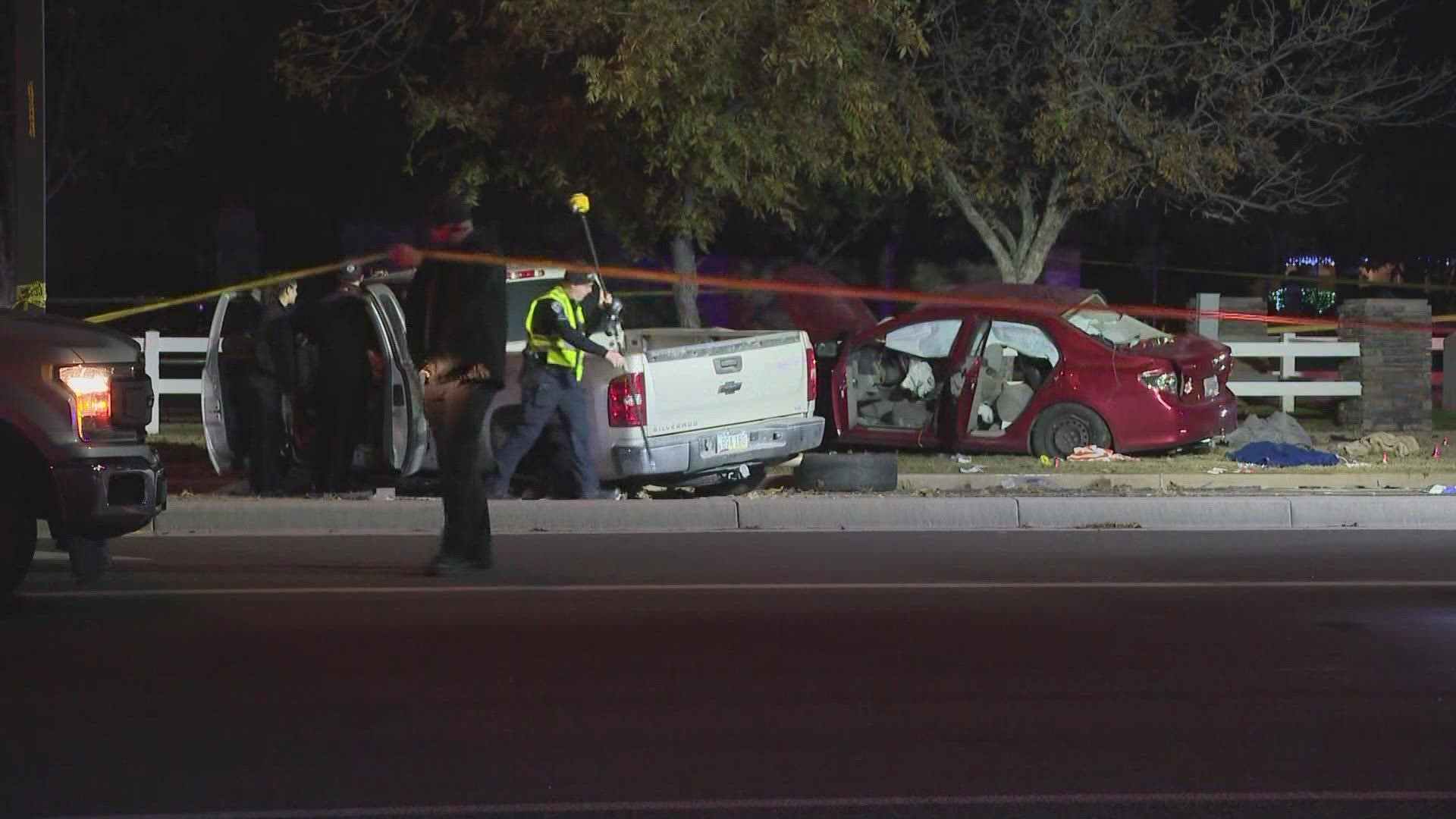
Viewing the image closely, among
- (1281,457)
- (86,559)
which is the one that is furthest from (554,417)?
(1281,457)

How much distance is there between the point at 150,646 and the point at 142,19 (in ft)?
78.9

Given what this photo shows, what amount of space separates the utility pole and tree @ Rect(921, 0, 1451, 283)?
11834 mm

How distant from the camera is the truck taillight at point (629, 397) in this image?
41.1 ft

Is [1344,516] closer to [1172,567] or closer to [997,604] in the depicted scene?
[1172,567]

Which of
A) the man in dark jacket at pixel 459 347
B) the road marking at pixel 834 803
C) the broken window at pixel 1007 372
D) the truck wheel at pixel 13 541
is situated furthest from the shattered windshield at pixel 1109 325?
the road marking at pixel 834 803

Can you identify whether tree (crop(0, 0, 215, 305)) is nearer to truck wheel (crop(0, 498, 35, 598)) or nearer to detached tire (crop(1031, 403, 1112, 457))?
detached tire (crop(1031, 403, 1112, 457))

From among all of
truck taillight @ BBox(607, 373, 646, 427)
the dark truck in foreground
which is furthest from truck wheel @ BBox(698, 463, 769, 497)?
the dark truck in foreground

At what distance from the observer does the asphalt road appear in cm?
577

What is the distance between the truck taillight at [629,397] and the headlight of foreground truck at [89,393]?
454 cm

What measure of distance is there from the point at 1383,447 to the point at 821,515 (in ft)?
22.3

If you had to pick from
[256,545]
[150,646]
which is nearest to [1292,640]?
[150,646]

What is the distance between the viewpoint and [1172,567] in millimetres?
10219

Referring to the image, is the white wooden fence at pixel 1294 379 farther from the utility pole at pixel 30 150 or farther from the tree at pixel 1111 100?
the utility pole at pixel 30 150

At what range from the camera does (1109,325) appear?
16.7 metres
